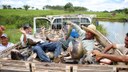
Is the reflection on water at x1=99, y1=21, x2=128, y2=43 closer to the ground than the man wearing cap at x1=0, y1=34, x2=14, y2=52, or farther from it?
closer to the ground

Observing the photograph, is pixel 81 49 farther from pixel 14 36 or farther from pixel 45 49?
pixel 14 36

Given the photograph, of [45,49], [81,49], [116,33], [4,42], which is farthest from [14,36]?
[81,49]

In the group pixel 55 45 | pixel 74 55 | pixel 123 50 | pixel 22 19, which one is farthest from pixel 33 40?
pixel 22 19

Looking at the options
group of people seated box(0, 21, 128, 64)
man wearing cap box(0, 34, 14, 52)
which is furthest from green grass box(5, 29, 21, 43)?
group of people seated box(0, 21, 128, 64)

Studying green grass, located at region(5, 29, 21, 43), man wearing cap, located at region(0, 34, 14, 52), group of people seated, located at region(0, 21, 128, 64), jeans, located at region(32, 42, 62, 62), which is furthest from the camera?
green grass, located at region(5, 29, 21, 43)

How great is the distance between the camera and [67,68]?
433cm

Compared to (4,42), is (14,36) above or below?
below

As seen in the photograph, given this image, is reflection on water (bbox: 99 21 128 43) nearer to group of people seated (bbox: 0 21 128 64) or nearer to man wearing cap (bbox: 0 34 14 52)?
man wearing cap (bbox: 0 34 14 52)

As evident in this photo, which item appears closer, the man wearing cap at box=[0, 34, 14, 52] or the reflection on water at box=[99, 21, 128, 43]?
the man wearing cap at box=[0, 34, 14, 52]

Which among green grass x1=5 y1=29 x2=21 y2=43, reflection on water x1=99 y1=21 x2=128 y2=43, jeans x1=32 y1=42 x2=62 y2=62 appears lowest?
reflection on water x1=99 y1=21 x2=128 y2=43

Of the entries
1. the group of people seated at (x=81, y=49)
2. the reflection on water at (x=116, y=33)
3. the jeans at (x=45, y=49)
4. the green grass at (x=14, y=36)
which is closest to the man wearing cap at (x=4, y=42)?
the group of people seated at (x=81, y=49)

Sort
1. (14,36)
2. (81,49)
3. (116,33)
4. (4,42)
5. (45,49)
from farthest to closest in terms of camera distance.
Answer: (116,33) < (14,36) < (4,42) < (45,49) < (81,49)

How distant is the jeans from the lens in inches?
203

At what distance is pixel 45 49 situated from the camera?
577 centimetres
